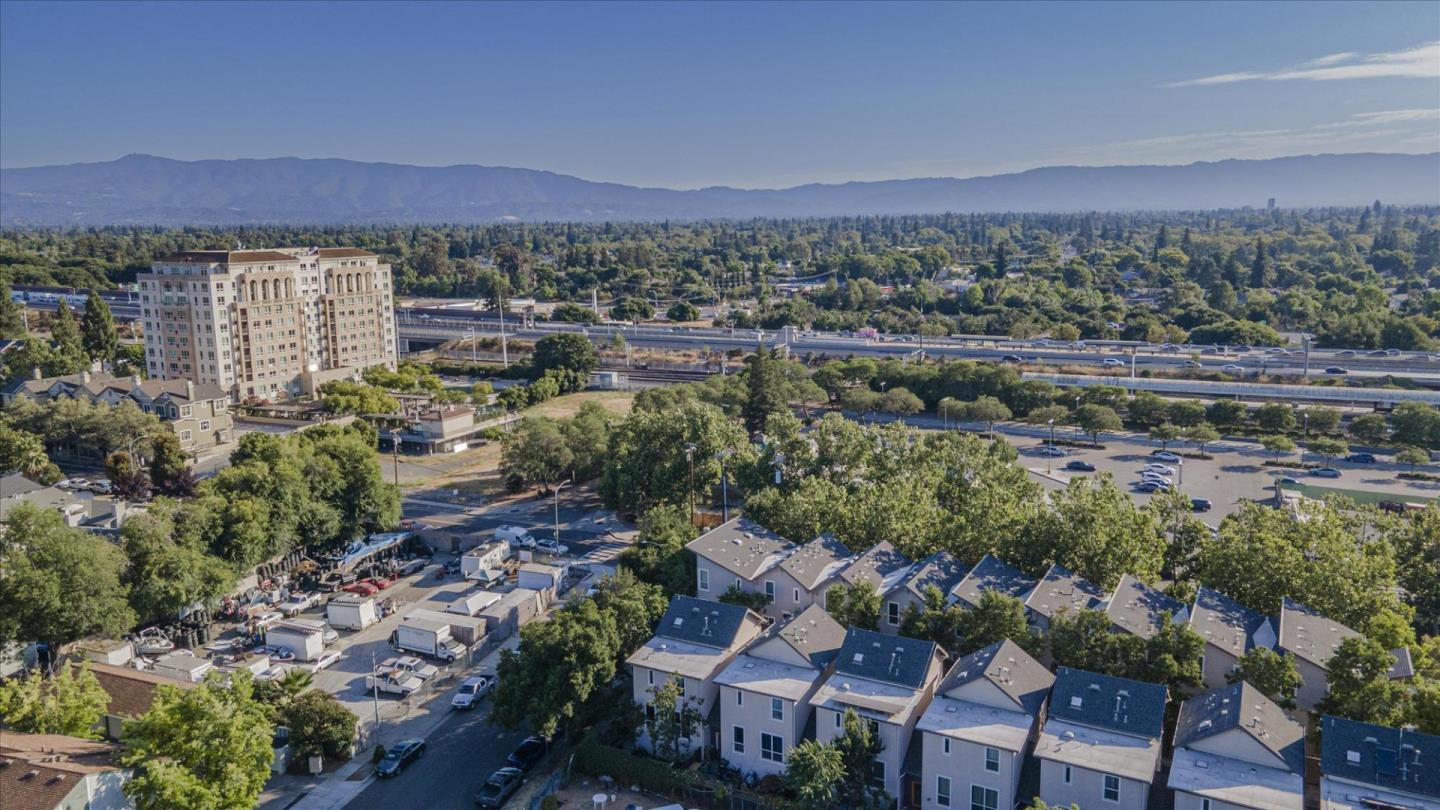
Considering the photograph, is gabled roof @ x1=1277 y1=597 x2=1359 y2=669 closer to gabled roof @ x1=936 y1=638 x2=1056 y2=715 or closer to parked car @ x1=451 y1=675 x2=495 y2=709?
gabled roof @ x1=936 y1=638 x2=1056 y2=715

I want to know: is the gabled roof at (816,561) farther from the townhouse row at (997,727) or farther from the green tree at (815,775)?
the green tree at (815,775)

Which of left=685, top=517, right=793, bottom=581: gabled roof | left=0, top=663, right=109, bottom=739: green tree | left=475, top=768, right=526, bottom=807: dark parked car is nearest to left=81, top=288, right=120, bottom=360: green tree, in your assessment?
left=0, top=663, right=109, bottom=739: green tree

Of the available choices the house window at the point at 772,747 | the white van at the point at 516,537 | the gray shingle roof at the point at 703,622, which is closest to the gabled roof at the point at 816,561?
the gray shingle roof at the point at 703,622

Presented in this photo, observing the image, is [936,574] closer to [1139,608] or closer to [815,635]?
[815,635]

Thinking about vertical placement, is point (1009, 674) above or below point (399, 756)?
above

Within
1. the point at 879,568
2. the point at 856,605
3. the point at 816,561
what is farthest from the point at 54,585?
the point at 879,568

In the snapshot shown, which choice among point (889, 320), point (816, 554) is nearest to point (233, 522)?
point (816, 554)

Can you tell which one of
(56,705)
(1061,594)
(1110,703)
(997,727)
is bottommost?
(56,705)
